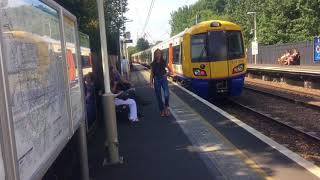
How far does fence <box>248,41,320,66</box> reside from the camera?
140 ft

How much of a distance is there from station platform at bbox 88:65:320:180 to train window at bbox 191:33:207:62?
272 inches

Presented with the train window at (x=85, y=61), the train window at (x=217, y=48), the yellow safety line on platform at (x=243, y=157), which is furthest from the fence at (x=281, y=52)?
the train window at (x=85, y=61)

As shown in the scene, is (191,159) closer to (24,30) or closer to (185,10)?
(24,30)

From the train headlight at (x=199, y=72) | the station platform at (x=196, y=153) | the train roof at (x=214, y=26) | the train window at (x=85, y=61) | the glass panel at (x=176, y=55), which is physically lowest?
the station platform at (x=196, y=153)

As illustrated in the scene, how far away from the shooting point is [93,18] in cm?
2136

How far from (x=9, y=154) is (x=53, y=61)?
1687 mm

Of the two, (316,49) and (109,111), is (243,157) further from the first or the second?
(316,49)

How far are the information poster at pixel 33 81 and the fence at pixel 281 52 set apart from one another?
3810 cm

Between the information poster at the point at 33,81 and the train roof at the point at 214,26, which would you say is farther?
the train roof at the point at 214,26

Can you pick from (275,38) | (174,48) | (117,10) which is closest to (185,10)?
(275,38)

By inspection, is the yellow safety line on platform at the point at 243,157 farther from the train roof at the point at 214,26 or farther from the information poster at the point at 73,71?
the train roof at the point at 214,26

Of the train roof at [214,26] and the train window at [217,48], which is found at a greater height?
the train roof at [214,26]

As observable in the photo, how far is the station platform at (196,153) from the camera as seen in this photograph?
6.40 m

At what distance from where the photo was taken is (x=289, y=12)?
57.0 m
